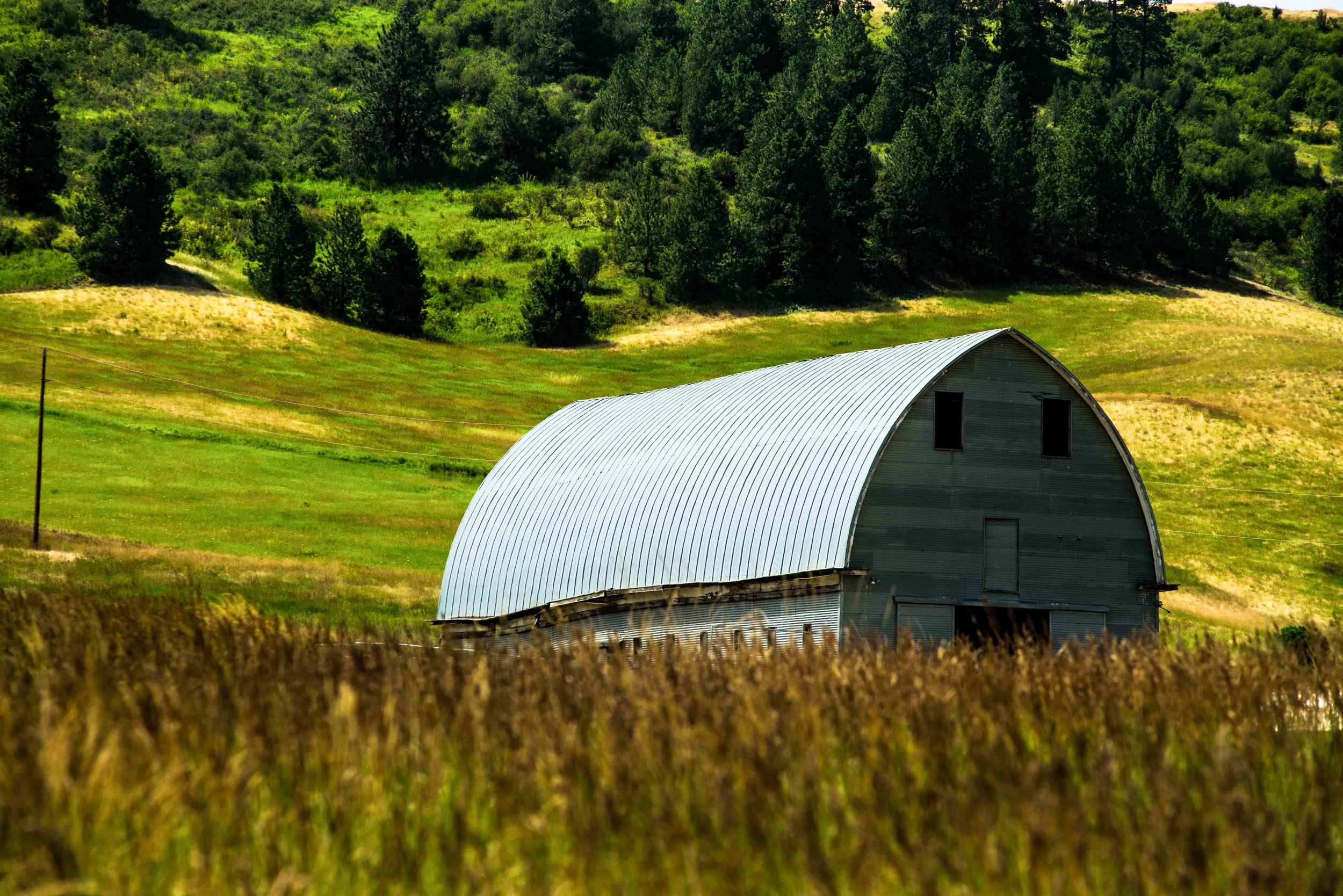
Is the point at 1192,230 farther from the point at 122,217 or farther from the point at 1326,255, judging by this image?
the point at 122,217

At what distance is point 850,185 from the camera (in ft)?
412

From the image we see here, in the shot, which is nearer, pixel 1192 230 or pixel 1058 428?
pixel 1058 428

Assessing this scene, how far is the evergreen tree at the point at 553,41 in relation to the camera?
628 ft

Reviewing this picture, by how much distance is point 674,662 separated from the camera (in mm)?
13023

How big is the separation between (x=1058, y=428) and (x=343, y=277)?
78094 millimetres

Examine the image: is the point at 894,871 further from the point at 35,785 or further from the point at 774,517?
the point at 774,517

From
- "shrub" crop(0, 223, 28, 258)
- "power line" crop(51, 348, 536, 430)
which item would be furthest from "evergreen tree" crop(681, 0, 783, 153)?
"power line" crop(51, 348, 536, 430)

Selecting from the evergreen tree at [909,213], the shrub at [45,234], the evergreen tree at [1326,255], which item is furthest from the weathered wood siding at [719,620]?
the evergreen tree at [1326,255]

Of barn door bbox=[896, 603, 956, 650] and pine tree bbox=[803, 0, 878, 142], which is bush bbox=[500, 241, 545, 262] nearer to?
pine tree bbox=[803, 0, 878, 142]

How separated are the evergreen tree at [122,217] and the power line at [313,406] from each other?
66.1 feet

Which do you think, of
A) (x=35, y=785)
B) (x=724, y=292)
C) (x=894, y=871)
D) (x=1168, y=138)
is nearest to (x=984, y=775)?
(x=894, y=871)

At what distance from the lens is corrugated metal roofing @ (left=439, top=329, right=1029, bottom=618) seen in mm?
26594

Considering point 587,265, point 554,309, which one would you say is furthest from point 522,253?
point 554,309

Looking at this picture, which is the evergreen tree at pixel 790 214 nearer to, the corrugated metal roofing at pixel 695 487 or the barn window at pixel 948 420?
the corrugated metal roofing at pixel 695 487
